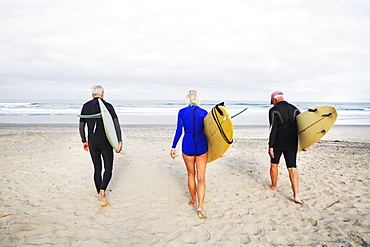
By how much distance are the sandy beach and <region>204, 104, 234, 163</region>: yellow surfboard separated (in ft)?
3.27

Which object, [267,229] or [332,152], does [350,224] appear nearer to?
[267,229]

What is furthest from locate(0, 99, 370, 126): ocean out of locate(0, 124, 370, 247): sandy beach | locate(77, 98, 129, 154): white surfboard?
locate(77, 98, 129, 154): white surfboard

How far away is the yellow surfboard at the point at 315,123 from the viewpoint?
160 inches

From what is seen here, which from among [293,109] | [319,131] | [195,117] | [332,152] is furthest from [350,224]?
[332,152]

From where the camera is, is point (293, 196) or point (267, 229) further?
point (293, 196)

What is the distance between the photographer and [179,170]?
5672 mm

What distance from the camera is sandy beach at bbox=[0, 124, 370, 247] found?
2.89m

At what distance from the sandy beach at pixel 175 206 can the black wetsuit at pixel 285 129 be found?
0.82 metres

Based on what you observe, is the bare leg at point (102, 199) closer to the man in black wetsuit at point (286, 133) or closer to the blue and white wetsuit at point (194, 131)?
the blue and white wetsuit at point (194, 131)

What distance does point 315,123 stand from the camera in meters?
4.14

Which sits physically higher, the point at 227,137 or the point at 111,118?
the point at 111,118

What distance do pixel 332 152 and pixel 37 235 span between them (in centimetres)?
816

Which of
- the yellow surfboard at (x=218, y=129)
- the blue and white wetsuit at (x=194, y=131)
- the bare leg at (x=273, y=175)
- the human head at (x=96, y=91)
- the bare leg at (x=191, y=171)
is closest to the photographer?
the yellow surfboard at (x=218, y=129)

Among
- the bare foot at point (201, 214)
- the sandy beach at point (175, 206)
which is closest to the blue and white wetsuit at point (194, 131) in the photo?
the bare foot at point (201, 214)
